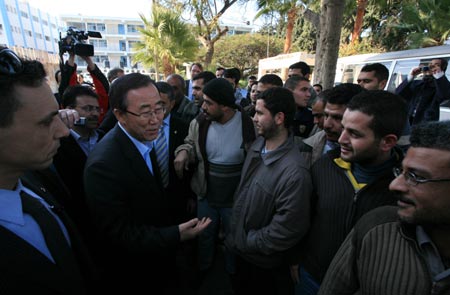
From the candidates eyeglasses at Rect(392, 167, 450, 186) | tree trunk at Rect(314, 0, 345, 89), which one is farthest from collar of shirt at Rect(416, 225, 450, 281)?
tree trunk at Rect(314, 0, 345, 89)

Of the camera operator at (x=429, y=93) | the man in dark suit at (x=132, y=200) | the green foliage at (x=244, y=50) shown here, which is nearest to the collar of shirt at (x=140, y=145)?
the man in dark suit at (x=132, y=200)

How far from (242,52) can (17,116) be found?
Result: 95.1 feet

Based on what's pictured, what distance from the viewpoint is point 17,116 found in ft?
3.19

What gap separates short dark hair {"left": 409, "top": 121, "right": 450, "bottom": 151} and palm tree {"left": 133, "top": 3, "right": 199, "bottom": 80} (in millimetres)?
13728

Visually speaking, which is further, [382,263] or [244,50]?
[244,50]

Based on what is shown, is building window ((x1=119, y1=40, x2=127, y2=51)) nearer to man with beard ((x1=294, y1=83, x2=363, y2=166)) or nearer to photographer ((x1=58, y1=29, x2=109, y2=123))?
photographer ((x1=58, y1=29, x2=109, y2=123))

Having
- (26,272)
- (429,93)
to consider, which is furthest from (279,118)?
(429,93)

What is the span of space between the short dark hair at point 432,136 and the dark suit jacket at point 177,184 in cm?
221

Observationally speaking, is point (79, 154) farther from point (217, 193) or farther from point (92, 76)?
point (92, 76)

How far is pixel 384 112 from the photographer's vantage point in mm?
1577

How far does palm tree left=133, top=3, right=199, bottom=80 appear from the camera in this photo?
13023 millimetres

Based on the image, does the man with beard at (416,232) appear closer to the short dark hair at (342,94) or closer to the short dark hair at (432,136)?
the short dark hair at (432,136)

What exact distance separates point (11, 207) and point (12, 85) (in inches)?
18.1

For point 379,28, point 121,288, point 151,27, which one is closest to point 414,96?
point 121,288
